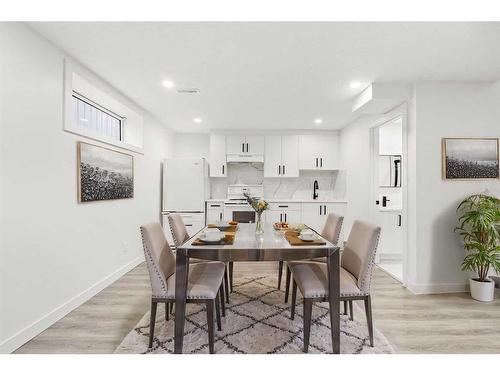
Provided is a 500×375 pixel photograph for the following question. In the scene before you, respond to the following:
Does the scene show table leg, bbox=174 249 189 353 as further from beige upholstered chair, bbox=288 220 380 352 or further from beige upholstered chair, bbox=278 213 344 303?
beige upholstered chair, bbox=278 213 344 303

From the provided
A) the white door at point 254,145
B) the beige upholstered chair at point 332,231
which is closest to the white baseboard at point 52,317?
the beige upholstered chair at point 332,231

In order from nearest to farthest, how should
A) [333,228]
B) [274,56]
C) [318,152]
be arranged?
[274,56] → [333,228] → [318,152]

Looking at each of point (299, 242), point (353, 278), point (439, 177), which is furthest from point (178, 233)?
point (439, 177)

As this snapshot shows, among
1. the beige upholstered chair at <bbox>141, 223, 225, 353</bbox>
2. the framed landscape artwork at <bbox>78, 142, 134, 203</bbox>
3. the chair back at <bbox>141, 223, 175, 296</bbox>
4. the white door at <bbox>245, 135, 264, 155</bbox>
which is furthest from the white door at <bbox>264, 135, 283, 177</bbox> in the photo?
the chair back at <bbox>141, 223, 175, 296</bbox>

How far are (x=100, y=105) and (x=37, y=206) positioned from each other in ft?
5.20

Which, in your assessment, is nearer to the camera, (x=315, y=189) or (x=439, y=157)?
(x=439, y=157)

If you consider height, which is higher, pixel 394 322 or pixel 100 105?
pixel 100 105

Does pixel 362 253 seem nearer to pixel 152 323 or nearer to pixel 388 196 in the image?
pixel 152 323

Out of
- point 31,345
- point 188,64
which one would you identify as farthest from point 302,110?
point 31,345

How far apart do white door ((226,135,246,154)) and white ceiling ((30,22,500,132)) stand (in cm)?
181

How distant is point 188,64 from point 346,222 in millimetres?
3931

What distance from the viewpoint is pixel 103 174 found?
312cm

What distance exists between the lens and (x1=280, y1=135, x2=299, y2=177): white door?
5605 mm

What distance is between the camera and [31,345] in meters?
2.00
